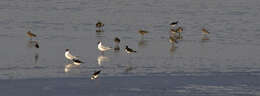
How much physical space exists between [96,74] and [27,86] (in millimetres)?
1918

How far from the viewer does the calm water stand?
17938mm

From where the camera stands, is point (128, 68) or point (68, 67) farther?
point (68, 67)

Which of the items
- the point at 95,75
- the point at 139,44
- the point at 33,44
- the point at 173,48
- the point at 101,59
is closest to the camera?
the point at 95,75

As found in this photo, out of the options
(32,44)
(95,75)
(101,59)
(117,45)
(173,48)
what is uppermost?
(32,44)

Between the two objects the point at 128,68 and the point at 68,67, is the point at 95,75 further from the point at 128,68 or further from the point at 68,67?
→ the point at 68,67

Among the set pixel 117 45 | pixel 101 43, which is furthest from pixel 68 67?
pixel 117 45

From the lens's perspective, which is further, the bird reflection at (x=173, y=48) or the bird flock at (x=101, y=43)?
the bird reflection at (x=173, y=48)

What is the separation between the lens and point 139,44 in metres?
24.7

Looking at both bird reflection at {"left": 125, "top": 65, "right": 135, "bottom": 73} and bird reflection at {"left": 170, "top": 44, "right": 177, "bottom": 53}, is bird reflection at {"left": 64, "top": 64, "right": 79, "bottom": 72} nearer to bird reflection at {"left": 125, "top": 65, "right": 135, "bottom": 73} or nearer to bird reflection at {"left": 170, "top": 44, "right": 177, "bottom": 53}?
bird reflection at {"left": 125, "top": 65, "right": 135, "bottom": 73}

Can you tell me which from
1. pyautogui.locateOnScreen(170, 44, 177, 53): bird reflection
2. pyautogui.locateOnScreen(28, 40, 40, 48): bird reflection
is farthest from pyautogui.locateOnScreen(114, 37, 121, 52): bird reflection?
pyautogui.locateOnScreen(28, 40, 40, 48): bird reflection

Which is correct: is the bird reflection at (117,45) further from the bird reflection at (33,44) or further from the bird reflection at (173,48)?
the bird reflection at (33,44)

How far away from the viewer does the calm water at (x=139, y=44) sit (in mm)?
17938

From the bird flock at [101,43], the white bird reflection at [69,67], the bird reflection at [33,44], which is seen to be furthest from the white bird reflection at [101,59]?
the bird reflection at [33,44]

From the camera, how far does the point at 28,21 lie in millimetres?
30531
